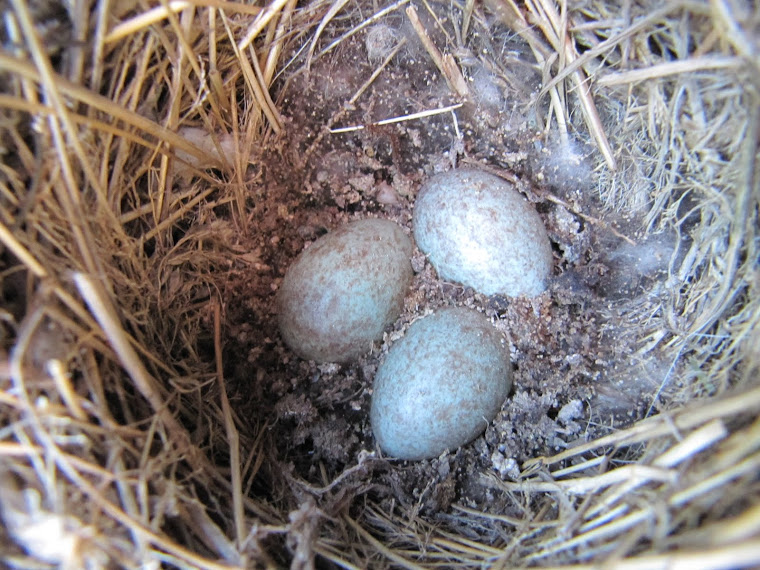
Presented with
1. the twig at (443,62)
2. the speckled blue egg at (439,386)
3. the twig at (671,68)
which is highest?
the twig at (443,62)

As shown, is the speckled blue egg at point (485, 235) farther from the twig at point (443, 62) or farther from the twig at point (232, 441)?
the twig at point (232, 441)

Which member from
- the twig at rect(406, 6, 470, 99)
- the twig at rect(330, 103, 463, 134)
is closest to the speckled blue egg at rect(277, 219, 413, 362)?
the twig at rect(330, 103, 463, 134)

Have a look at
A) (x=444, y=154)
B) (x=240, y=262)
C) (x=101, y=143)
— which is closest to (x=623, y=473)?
(x=444, y=154)

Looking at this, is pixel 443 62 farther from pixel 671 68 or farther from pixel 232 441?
pixel 232 441

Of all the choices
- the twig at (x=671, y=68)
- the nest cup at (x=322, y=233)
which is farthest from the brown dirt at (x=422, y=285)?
the twig at (x=671, y=68)

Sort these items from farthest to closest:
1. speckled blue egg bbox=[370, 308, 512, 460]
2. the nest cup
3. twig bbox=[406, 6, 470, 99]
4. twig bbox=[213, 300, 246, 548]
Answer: twig bbox=[406, 6, 470, 99] → speckled blue egg bbox=[370, 308, 512, 460] → twig bbox=[213, 300, 246, 548] → the nest cup

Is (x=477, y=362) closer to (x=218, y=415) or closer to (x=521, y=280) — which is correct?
(x=521, y=280)

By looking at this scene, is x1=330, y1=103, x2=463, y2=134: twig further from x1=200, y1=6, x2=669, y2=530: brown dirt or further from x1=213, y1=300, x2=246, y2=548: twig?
x1=213, y1=300, x2=246, y2=548: twig
